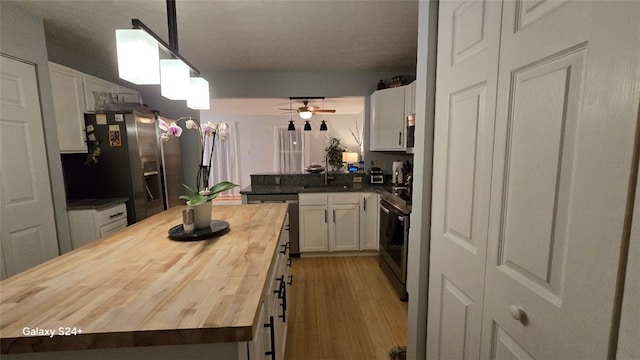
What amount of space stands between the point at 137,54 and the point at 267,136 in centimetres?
635

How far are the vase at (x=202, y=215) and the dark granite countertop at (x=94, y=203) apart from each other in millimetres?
1619

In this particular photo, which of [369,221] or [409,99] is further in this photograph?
[369,221]

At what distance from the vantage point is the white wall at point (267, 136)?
7.29m

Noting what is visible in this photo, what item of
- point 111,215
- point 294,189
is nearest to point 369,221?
point 294,189

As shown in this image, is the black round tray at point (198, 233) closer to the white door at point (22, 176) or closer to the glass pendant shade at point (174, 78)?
the glass pendant shade at point (174, 78)

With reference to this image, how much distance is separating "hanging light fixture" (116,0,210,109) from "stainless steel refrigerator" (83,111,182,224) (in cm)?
159

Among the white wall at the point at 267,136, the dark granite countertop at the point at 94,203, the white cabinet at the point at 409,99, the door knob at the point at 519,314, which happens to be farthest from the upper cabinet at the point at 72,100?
the white wall at the point at 267,136

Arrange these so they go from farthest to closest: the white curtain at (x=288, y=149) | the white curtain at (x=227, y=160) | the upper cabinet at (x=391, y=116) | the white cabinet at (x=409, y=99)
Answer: the white curtain at (x=288, y=149)
the white curtain at (x=227, y=160)
the upper cabinet at (x=391, y=116)
the white cabinet at (x=409, y=99)

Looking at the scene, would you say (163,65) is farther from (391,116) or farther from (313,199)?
(391,116)

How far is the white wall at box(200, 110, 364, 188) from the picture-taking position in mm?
7285

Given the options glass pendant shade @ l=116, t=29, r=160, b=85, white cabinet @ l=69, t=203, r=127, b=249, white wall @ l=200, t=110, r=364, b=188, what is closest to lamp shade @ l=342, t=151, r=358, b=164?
white wall @ l=200, t=110, r=364, b=188

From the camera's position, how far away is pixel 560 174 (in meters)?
0.64

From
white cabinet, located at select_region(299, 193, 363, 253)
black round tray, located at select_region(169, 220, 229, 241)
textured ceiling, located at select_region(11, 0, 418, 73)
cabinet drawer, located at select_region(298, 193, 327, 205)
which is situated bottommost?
white cabinet, located at select_region(299, 193, 363, 253)

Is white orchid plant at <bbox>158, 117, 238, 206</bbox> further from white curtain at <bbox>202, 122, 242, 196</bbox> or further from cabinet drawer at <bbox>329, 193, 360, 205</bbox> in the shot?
white curtain at <bbox>202, 122, 242, 196</bbox>
